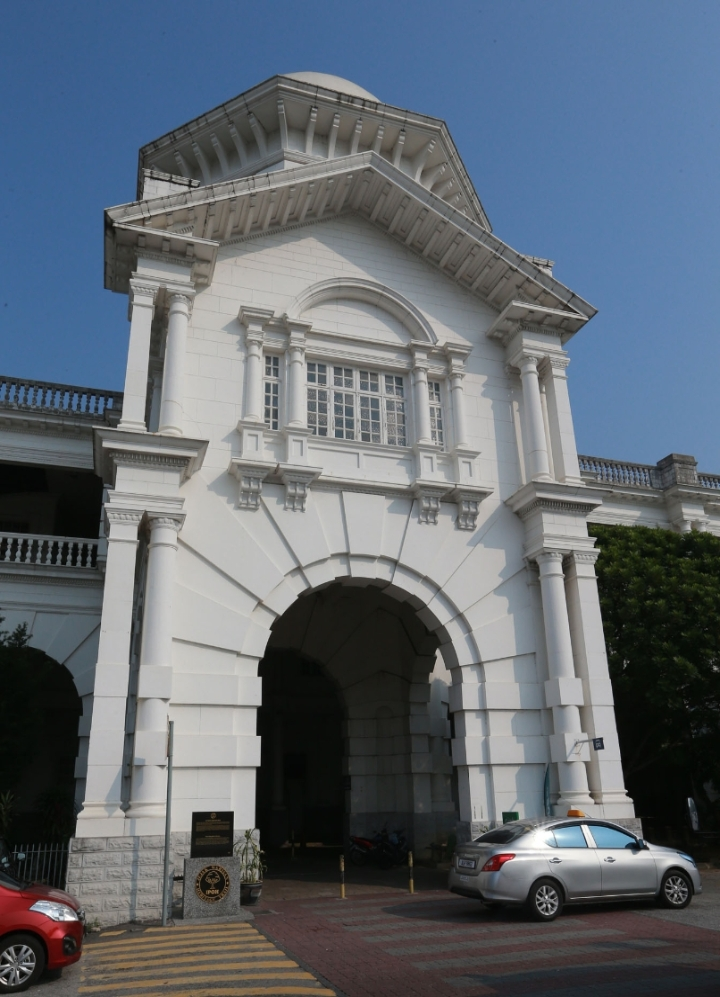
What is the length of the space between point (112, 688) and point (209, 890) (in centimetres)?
383

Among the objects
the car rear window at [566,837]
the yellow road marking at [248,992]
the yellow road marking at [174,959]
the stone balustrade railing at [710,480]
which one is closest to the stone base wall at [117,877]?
the yellow road marking at [174,959]

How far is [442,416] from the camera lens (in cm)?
2020

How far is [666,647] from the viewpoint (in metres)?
20.1

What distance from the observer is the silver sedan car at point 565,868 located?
1223cm

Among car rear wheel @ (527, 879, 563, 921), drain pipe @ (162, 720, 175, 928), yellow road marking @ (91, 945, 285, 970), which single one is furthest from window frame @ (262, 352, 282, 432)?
yellow road marking @ (91, 945, 285, 970)

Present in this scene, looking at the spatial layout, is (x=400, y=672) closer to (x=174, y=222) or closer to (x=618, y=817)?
(x=618, y=817)

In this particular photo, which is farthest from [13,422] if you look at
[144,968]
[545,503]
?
[144,968]

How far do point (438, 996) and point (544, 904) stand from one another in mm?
4665

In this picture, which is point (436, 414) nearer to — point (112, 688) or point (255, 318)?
point (255, 318)

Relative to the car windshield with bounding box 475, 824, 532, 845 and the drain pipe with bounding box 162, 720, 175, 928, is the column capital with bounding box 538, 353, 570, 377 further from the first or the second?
the drain pipe with bounding box 162, 720, 175, 928

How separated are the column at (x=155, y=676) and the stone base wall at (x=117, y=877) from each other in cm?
56

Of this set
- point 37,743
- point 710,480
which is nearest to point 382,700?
point 37,743

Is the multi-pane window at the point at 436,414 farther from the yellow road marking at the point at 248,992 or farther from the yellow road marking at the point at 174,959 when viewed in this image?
the yellow road marking at the point at 248,992

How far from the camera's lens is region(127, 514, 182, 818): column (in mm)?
14090
